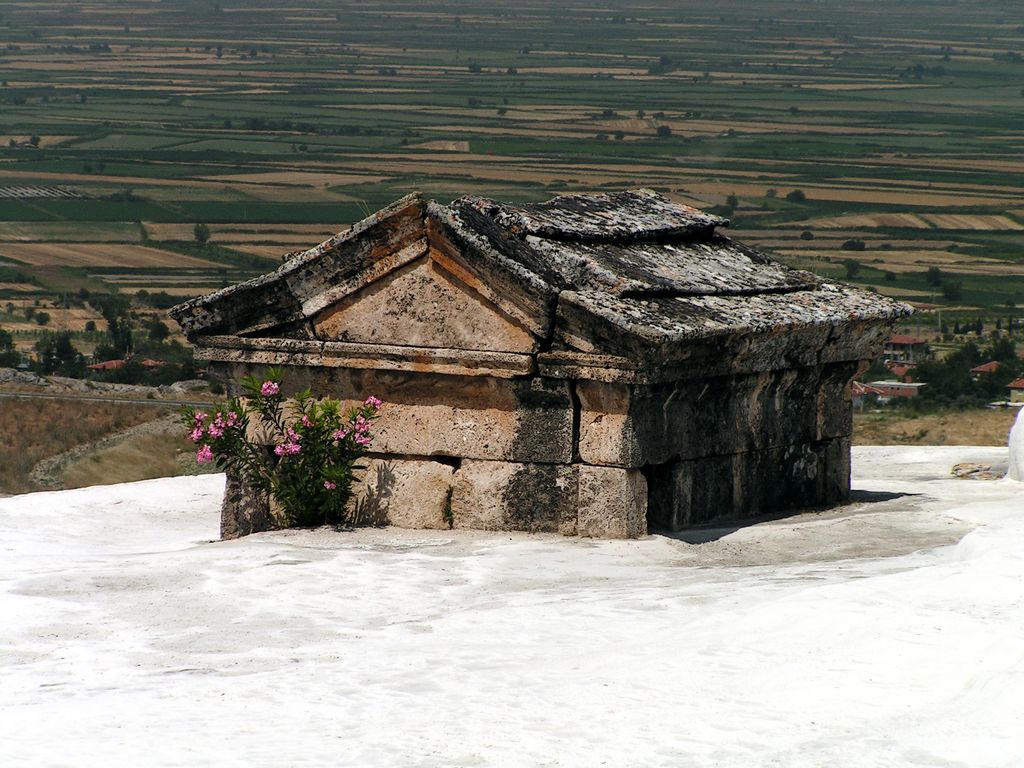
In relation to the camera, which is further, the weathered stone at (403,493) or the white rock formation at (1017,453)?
the white rock formation at (1017,453)

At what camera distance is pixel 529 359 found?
358 inches

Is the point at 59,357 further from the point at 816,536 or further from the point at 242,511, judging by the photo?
the point at 816,536

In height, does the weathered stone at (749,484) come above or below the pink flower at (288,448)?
below

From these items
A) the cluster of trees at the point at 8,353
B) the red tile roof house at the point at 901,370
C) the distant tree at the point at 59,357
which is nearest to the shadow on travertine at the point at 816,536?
the red tile roof house at the point at 901,370

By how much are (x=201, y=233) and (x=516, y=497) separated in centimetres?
6401

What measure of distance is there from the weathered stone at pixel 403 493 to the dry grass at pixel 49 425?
16574 mm

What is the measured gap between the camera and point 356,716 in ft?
19.0

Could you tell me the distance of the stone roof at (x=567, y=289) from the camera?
29.5ft

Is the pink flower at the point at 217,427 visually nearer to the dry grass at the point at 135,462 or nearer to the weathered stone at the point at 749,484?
the weathered stone at the point at 749,484

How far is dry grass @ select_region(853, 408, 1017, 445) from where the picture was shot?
63.7 feet

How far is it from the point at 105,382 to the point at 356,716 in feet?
120

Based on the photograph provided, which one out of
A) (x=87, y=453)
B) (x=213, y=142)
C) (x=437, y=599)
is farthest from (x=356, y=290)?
(x=213, y=142)

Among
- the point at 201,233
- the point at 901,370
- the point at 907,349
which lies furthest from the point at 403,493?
the point at 201,233

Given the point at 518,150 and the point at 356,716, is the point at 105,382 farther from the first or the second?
the point at 518,150
